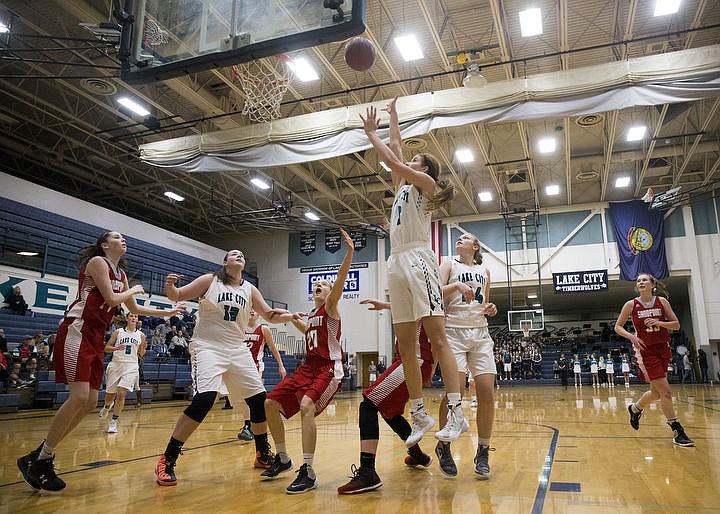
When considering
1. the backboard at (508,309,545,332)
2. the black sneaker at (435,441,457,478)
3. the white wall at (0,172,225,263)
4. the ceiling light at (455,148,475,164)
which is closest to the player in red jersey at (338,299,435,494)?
the black sneaker at (435,441,457,478)

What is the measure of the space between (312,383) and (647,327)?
3767 millimetres

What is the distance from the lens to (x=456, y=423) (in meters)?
3.19

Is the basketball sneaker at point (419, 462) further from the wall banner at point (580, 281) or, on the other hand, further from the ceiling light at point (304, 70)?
the wall banner at point (580, 281)

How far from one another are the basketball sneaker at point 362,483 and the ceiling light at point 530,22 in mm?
10853

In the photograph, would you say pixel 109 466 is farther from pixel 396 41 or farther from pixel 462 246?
pixel 396 41

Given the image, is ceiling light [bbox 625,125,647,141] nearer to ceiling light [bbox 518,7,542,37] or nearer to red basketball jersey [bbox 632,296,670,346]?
ceiling light [bbox 518,7,542,37]

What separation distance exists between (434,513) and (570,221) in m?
21.7

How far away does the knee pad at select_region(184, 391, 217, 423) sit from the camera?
3670 millimetres

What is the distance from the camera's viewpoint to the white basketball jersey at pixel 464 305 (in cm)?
409

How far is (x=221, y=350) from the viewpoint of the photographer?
3.96m

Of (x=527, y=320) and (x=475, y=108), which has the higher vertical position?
(x=475, y=108)

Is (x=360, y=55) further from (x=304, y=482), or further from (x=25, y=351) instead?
(x=25, y=351)

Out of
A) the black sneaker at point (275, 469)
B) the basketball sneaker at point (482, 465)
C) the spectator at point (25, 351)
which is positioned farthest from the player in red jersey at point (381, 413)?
the spectator at point (25, 351)

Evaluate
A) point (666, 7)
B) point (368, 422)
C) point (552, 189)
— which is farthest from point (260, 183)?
point (368, 422)
